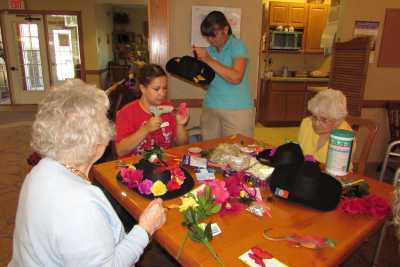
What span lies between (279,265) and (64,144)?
678 mm

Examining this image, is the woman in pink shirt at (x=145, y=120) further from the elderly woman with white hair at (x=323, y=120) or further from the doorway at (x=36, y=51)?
the doorway at (x=36, y=51)

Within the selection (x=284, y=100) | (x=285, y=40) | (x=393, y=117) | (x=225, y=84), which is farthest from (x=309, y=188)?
(x=285, y=40)

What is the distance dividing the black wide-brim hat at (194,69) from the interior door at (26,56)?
5450 millimetres

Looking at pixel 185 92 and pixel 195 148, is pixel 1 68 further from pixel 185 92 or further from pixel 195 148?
pixel 195 148

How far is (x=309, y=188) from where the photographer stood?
3.79 feet

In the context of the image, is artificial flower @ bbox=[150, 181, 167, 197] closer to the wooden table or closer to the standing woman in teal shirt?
the wooden table

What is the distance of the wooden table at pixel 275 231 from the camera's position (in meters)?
0.89

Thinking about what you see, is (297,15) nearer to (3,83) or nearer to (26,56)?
(26,56)

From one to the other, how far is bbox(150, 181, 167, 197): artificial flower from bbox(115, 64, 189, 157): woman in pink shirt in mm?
502

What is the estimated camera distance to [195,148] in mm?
1732

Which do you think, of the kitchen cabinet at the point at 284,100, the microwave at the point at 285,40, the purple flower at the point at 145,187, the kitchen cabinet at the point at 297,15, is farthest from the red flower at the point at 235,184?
the kitchen cabinet at the point at 297,15

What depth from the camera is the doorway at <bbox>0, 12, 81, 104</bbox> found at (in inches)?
256

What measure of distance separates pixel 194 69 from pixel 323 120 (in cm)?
93

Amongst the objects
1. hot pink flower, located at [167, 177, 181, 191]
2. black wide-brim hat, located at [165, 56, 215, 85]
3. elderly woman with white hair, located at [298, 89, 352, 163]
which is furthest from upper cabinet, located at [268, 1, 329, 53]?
hot pink flower, located at [167, 177, 181, 191]
